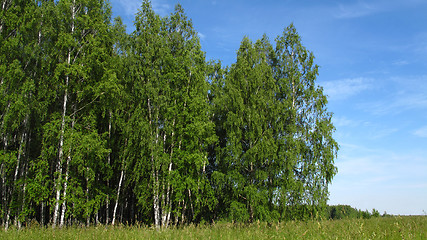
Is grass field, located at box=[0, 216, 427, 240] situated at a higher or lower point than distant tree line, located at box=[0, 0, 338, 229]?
lower

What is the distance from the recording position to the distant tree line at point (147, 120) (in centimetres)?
1762

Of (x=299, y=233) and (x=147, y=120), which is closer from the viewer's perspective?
(x=299, y=233)

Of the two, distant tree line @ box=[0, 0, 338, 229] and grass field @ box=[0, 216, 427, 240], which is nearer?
grass field @ box=[0, 216, 427, 240]

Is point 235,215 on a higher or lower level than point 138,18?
lower

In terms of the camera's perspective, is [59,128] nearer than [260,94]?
Yes

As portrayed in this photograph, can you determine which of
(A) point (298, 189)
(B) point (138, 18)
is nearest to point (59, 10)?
(B) point (138, 18)

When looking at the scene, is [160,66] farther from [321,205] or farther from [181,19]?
[321,205]

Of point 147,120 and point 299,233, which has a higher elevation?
point 147,120

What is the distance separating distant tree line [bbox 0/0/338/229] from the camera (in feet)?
57.8

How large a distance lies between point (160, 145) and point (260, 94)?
7.59 m

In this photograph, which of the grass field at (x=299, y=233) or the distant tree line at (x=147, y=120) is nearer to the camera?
the grass field at (x=299, y=233)

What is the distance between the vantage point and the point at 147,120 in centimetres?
1953

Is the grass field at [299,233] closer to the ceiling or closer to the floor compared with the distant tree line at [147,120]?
closer to the floor

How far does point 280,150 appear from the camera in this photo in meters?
19.5
